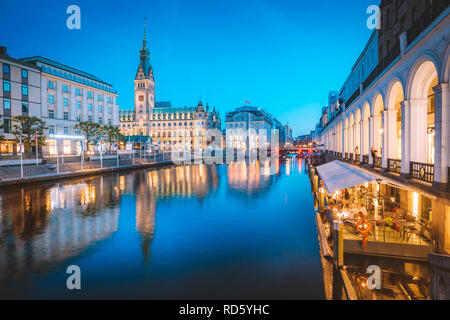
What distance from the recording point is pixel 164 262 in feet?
38.1

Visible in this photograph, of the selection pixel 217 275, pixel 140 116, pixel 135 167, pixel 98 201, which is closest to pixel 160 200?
pixel 98 201

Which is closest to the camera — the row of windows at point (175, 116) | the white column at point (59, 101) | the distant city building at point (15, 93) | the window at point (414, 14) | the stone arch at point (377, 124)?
the window at point (414, 14)

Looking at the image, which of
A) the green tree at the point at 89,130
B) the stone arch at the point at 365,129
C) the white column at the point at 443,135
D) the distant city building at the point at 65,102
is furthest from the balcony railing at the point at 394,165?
the distant city building at the point at 65,102

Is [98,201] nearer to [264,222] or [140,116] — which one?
[264,222]

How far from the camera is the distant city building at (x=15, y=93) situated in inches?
2162

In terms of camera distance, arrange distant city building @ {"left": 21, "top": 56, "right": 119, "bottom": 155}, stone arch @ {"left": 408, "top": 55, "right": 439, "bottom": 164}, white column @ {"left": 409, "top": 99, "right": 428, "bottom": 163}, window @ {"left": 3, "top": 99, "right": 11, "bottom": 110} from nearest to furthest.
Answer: stone arch @ {"left": 408, "top": 55, "right": 439, "bottom": 164}
white column @ {"left": 409, "top": 99, "right": 428, "bottom": 163}
window @ {"left": 3, "top": 99, "right": 11, "bottom": 110}
distant city building @ {"left": 21, "top": 56, "right": 119, "bottom": 155}

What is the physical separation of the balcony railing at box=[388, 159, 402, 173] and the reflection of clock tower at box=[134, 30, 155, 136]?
165 meters

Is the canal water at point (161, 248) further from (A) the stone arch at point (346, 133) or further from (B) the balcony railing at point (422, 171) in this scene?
(A) the stone arch at point (346, 133)

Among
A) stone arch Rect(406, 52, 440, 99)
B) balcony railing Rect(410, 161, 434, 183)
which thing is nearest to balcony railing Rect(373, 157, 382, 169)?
balcony railing Rect(410, 161, 434, 183)

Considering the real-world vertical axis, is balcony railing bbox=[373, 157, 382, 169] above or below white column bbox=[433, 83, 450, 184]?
below

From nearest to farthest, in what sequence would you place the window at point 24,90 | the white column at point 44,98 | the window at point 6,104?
the window at point 6,104
the window at point 24,90
the white column at point 44,98

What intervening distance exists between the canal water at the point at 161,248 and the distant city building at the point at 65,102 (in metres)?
47.8

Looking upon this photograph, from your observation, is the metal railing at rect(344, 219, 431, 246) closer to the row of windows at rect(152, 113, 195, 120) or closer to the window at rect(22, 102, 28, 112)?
the window at rect(22, 102, 28, 112)

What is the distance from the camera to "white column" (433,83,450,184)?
10.4 m
